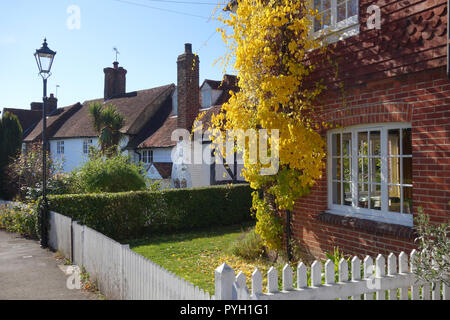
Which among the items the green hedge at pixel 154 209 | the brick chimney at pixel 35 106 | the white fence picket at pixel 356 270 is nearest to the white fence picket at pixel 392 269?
the white fence picket at pixel 356 270

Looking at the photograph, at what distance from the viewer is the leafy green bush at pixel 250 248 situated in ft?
27.1

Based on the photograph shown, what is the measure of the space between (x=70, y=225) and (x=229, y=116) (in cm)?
432

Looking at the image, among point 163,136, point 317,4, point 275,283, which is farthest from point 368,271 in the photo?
point 163,136

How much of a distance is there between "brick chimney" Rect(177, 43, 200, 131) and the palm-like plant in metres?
5.48

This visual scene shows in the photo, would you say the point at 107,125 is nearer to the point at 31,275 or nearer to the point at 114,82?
the point at 114,82

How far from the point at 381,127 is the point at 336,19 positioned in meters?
2.27

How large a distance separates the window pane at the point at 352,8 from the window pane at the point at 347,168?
2540 mm

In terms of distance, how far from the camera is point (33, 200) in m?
12.6

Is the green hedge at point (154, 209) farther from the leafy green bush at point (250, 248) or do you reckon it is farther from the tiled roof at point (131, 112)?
the tiled roof at point (131, 112)

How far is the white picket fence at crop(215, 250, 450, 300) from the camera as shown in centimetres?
353

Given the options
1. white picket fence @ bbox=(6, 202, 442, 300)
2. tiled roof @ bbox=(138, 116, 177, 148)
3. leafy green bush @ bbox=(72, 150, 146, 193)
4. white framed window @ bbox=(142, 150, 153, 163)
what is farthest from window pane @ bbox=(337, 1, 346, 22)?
white framed window @ bbox=(142, 150, 153, 163)

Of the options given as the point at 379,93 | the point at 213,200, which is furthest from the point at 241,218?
the point at 379,93

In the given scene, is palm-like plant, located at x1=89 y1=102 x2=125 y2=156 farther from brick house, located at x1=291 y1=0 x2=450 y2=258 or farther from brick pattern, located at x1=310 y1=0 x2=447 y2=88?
brick pattern, located at x1=310 y1=0 x2=447 y2=88

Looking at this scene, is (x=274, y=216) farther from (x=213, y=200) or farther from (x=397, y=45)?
(x=213, y=200)
